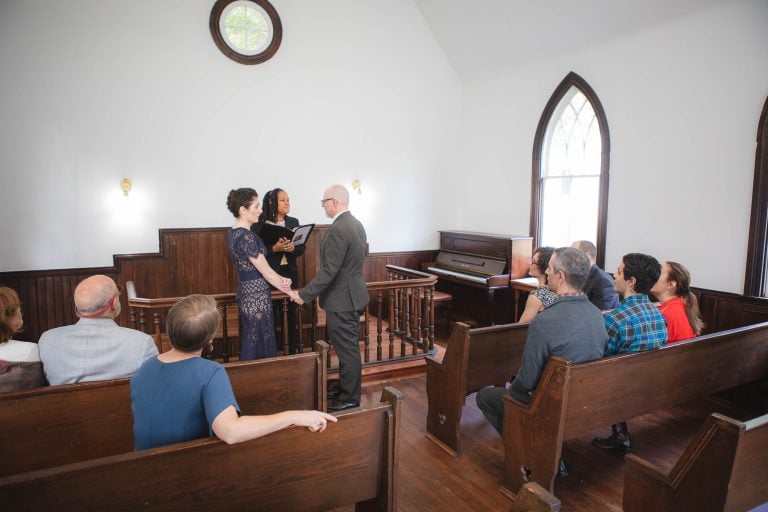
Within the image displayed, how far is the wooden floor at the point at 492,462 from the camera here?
2619mm

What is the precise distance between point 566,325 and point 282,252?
2383 mm

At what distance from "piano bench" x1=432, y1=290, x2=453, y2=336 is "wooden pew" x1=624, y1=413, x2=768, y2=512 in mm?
4045

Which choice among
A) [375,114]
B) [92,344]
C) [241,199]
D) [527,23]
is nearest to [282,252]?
[241,199]

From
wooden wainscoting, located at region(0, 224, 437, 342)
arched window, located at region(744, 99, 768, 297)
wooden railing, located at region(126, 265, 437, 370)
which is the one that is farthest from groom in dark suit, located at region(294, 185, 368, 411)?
arched window, located at region(744, 99, 768, 297)

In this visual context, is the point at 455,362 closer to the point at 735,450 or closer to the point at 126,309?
the point at 735,450

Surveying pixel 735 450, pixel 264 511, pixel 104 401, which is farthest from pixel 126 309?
pixel 735 450

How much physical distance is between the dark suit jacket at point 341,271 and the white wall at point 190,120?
2.63 m

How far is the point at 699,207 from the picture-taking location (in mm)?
4301

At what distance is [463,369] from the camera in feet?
9.87

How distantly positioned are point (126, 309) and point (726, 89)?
5966 millimetres

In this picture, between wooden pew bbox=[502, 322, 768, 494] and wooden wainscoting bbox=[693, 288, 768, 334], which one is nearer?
wooden pew bbox=[502, 322, 768, 494]

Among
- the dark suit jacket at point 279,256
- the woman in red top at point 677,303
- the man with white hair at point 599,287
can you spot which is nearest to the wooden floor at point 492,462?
the woman in red top at point 677,303

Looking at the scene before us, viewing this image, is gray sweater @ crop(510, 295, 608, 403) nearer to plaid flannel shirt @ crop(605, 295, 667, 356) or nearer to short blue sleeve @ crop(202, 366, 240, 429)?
plaid flannel shirt @ crop(605, 295, 667, 356)

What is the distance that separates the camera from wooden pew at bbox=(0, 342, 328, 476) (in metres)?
1.94
